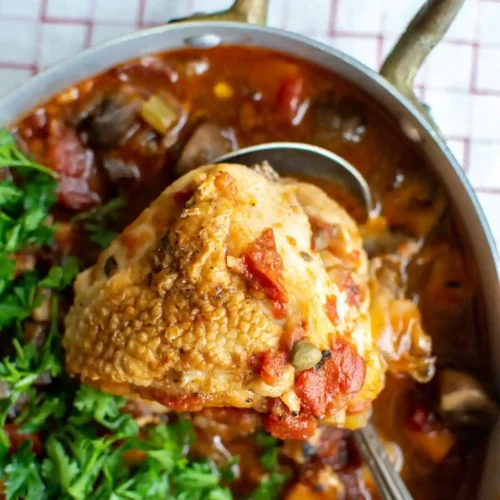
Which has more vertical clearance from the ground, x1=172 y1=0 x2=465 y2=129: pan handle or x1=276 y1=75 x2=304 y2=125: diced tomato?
x1=172 y1=0 x2=465 y2=129: pan handle

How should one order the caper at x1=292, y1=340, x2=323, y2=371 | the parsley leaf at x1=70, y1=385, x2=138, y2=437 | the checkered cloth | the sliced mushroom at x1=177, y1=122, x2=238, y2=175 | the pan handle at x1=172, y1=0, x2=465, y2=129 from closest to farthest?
1. the caper at x1=292, y1=340, x2=323, y2=371
2. the pan handle at x1=172, y1=0, x2=465, y2=129
3. the parsley leaf at x1=70, y1=385, x2=138, y2=437
4. the sliced mushroom at x1=177, y1=122, x2=238, y2=175
5. the checkered cloth

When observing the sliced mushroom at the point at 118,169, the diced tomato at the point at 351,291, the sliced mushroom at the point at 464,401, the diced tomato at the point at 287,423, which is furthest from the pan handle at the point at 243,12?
the sliced mushroom at the point at 464,401

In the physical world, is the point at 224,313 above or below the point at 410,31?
below

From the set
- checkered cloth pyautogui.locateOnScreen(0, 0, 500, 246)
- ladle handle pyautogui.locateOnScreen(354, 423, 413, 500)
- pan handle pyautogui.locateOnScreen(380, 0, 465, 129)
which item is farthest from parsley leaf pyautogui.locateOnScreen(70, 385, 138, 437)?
pan handle pyautogui.locateOnScreen(380, 0, 465, 129)

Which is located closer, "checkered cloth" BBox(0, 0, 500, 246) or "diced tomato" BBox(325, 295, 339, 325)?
"diced tomato" BBox(325, 295, 339, 325)

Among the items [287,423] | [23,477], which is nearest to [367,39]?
[287,423]

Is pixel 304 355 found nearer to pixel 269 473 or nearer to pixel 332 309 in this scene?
pixel 332 309

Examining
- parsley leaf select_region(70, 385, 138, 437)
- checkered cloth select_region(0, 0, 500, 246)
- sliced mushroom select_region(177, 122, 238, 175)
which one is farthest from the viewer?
checkered cloth select_region(0, 0, 500, 246)

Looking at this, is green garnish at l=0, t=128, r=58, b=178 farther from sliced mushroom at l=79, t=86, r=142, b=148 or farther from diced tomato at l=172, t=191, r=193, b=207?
diced tomato at l=172, t=191, r=193, b=207
